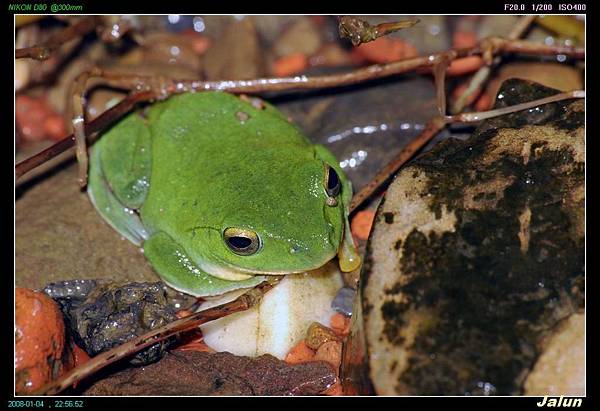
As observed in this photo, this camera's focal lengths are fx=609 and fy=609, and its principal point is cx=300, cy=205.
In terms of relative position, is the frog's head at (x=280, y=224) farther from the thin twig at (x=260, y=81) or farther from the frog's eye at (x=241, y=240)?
the thin twig at (x=260, y=81)

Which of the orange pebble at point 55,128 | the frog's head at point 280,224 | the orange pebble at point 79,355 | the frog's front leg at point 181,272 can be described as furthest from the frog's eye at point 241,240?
the orange pebble at point 55,128

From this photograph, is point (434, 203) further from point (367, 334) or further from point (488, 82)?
point (488, 82)

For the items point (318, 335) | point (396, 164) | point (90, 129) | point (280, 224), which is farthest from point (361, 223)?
point (90, 129)

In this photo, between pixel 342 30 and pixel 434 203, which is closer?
pixel 434 203

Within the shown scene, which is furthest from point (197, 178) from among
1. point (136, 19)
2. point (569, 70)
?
point (569, 70)

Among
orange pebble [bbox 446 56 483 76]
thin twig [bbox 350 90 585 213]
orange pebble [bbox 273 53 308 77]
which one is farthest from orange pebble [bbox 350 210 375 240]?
orange pebble [bbox 273 53 308 77]

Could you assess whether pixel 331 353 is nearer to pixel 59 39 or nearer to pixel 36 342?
pixel 36 342
